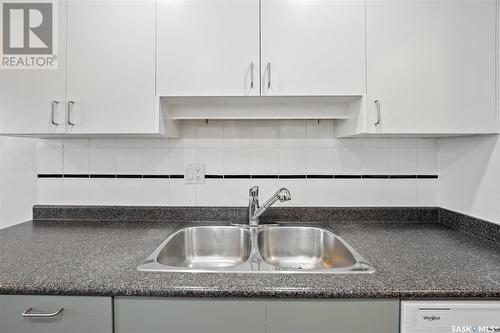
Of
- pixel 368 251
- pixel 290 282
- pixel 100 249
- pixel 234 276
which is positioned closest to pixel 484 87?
pixel 368 251

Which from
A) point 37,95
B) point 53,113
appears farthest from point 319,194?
point 37,95

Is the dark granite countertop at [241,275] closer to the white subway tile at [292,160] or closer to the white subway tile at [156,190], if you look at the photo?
the white subway tile at [156,190]

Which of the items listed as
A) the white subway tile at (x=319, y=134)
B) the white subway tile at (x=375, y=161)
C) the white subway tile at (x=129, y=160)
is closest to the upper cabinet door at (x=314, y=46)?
the white subway tile at (x=319, y=134)

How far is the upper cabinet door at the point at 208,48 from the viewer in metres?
1.28

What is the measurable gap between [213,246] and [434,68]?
4.48 feet

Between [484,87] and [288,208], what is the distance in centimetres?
108

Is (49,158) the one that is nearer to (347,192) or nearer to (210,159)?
(210,159)

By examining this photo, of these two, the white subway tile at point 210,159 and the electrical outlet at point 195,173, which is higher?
the white subway tile at point 210,159

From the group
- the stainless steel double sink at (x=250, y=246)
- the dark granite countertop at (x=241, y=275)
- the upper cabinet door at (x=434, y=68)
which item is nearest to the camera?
the dark granite countertop at (x=241, y=275)

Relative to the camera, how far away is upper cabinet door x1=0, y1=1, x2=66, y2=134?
4.25 ft

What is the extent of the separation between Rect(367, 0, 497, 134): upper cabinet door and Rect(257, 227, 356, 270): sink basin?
24.1 inches

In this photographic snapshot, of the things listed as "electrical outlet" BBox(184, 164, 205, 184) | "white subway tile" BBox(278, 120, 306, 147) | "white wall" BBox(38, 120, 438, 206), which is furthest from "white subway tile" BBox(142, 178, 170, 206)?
"white subway tile" BBox(278, 120, 306, 147)

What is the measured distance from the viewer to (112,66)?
1294 mm

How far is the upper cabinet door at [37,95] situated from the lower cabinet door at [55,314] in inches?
29.9
